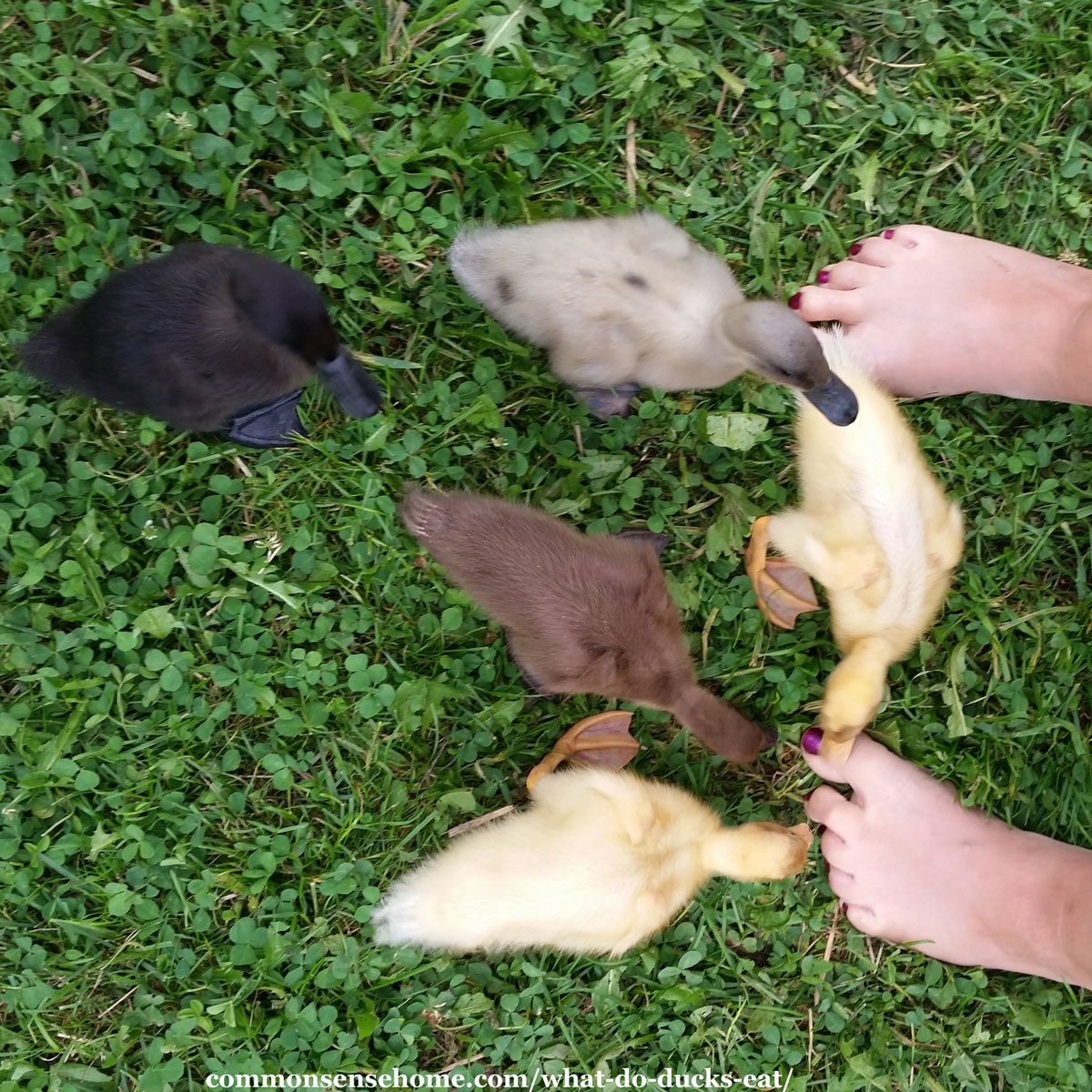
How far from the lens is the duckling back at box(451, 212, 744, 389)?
8.65 ft

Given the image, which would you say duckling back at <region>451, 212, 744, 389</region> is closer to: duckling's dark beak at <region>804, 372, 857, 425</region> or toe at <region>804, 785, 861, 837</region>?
duckling's dark beak at <region>804, 372, 857, 425</region>

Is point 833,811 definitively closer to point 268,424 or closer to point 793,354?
point 793,354

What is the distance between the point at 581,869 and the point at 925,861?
125 cm

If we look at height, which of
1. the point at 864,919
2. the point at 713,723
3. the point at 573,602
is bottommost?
the point at 864,919

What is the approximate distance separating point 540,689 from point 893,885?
132cm

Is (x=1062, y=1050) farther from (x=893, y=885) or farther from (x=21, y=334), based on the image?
(x=21, y=334)

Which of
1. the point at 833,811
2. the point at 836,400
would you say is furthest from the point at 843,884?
the point at 836,400

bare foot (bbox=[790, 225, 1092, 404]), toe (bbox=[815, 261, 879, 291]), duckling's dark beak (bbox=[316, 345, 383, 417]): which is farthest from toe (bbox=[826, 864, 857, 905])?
duckling's dark beak (bbox=[316, 345, 383, 417])

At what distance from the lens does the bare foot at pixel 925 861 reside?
289cm

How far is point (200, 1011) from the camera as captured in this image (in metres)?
2.73

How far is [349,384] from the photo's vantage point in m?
2.55

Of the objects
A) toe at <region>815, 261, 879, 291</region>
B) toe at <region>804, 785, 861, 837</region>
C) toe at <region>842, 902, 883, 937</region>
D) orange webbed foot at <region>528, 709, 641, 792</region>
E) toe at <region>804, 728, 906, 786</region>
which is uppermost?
toe at <region>815, 261, 879, 291</region>

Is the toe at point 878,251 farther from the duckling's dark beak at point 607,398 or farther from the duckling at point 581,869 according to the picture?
the duckling at point 581,869

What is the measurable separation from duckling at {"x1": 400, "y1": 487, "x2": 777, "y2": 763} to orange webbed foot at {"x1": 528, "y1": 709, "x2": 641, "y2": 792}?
14 cm
